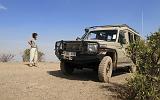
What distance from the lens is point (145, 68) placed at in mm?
7609

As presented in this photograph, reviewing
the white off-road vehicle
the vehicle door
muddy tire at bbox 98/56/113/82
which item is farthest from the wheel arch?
muddy tire at bbox 98/56/113/82

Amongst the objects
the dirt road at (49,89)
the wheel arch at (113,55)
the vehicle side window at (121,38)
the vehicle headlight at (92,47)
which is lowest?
the dirt road at (49,89)

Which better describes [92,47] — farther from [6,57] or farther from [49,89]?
[6,57]

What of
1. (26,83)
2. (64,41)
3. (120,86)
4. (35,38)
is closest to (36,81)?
(26,83)

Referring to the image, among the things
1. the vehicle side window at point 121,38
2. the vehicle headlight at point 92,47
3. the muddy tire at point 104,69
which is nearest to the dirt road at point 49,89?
the muddy tire at point 104,69

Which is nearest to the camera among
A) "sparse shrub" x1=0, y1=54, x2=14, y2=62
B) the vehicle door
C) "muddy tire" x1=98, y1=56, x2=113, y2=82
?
"muddy tire" x1=98, y1=56, x2=113, y2=82

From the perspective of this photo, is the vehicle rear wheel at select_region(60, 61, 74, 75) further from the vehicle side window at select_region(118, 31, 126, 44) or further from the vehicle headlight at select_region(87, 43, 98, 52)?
the vehicle side window at select_region(118, 31, 126, 44)

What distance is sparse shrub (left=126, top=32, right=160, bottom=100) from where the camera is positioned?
24.2 feet

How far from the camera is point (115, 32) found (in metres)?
11.8

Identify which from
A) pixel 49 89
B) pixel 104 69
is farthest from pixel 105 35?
pixel 49 89

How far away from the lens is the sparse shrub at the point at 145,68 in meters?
7.38

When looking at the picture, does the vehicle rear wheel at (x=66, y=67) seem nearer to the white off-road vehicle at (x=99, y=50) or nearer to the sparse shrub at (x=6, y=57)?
the white off-road vehicle at (x=99, y=50)

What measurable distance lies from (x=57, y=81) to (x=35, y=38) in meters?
4.86

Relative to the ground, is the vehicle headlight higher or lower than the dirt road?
higher
